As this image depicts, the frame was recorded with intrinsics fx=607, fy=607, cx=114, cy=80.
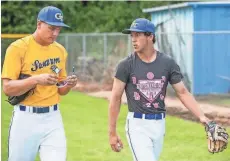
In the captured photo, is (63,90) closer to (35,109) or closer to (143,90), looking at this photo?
(35,109)

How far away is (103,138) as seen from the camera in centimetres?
1088

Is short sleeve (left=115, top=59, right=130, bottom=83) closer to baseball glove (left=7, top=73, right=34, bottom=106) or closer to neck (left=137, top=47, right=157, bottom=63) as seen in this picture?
neck (left=137, top=47, right=157, bottom=63)

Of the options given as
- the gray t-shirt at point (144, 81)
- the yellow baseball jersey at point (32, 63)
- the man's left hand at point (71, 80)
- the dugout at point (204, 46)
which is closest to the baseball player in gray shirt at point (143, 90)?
the gray t-shirt at point (144, 81)

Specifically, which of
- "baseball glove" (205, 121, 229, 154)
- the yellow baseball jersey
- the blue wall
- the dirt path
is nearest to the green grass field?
the dirt path

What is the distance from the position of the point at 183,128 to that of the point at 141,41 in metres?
6.21

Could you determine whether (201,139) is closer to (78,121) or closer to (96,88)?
(78,121)

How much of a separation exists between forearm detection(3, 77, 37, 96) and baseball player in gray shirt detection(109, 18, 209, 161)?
93cm

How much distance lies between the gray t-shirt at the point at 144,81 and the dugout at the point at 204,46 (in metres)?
10.2

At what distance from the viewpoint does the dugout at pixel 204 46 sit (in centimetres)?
1653

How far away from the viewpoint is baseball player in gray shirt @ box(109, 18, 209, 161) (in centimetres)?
576

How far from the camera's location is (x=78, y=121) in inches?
513

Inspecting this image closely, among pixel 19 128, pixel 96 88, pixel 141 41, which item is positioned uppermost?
pixel 141 41

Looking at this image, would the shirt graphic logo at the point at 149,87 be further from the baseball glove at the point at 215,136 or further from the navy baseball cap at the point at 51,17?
the navy baseball cap at the point at 51,17

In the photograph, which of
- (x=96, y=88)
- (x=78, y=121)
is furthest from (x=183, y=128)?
(x=96, y=88)
